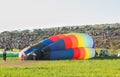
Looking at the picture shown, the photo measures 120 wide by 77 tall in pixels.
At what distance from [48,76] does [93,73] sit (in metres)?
2.79

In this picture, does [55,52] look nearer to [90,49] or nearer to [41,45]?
[41,45]

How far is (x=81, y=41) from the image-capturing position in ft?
126

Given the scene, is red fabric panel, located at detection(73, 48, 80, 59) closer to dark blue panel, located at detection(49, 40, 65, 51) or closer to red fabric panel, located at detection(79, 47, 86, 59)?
red fabric panel, located at detection(79, 47, 86, 59)

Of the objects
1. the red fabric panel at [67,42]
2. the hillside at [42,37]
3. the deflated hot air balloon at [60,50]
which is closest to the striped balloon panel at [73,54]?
the deflated hot air balloon at [60,50]

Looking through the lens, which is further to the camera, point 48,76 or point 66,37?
point 66,37

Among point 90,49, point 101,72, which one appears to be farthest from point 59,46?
point 101,72

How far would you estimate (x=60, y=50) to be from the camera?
3619 cm

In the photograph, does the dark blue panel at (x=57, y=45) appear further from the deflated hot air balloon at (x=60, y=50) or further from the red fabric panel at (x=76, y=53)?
the red fabric panel at (x=76, y=53)

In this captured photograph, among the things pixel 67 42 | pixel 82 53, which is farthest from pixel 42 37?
pixel 67 42

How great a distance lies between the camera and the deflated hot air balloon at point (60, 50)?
3581 centimetres

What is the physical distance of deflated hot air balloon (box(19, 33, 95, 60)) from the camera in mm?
35812

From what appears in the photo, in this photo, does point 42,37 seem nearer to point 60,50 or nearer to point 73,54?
point 73,54

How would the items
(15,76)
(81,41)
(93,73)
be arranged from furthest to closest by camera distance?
(81,41) → (93,73) → (15,76)

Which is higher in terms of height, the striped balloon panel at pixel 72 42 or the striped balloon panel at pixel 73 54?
the striped balloon panel at pixel 72 42
